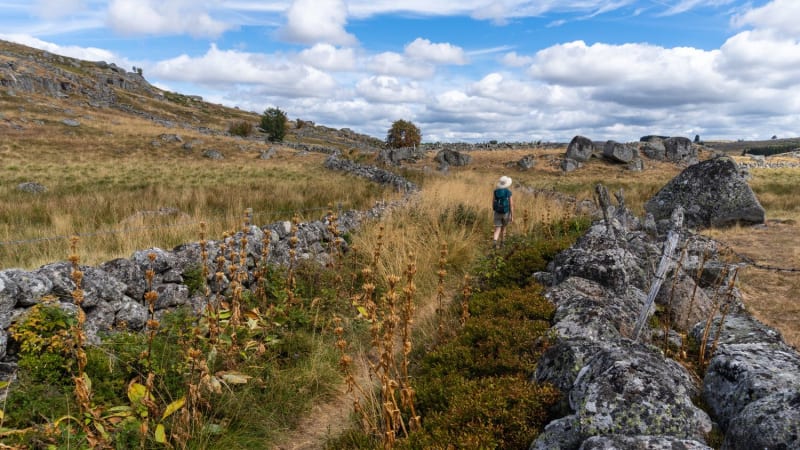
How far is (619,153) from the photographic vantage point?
39.7 meters

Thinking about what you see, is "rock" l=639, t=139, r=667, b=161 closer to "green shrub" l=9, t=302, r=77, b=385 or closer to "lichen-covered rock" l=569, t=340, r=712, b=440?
"lichen-covered rock" l=569, t=340, r=712, b=440

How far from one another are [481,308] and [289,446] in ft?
8.53

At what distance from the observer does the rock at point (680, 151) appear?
4378 cm

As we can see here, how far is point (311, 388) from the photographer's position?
13.6 feet

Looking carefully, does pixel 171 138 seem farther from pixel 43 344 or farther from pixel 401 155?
pixel 43 344

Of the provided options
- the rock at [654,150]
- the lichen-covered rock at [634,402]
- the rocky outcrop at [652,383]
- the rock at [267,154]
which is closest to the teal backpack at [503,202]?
the rocky outcrop at [652,383]

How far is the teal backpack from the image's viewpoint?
367 inches

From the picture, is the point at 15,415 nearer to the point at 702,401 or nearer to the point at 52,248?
Result: the point at 52,248

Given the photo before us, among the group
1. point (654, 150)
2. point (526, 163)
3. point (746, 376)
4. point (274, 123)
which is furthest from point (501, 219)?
point (274, 123)

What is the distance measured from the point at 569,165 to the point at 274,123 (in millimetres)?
41874

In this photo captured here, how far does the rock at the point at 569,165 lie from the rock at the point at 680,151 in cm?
1156

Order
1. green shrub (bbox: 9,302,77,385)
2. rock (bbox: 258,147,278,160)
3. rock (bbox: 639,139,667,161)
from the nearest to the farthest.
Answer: green shrub (bbox: 9,302,77,385) < rock (bbox: 258,147,278,160) < rock (bbox: 639,139,667,161)

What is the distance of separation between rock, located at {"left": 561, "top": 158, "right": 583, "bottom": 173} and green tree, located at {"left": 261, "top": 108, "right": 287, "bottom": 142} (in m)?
40.8

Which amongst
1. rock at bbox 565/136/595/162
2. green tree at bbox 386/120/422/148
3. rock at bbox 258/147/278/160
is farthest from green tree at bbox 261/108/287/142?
rock at bbox 565/136/595/162
